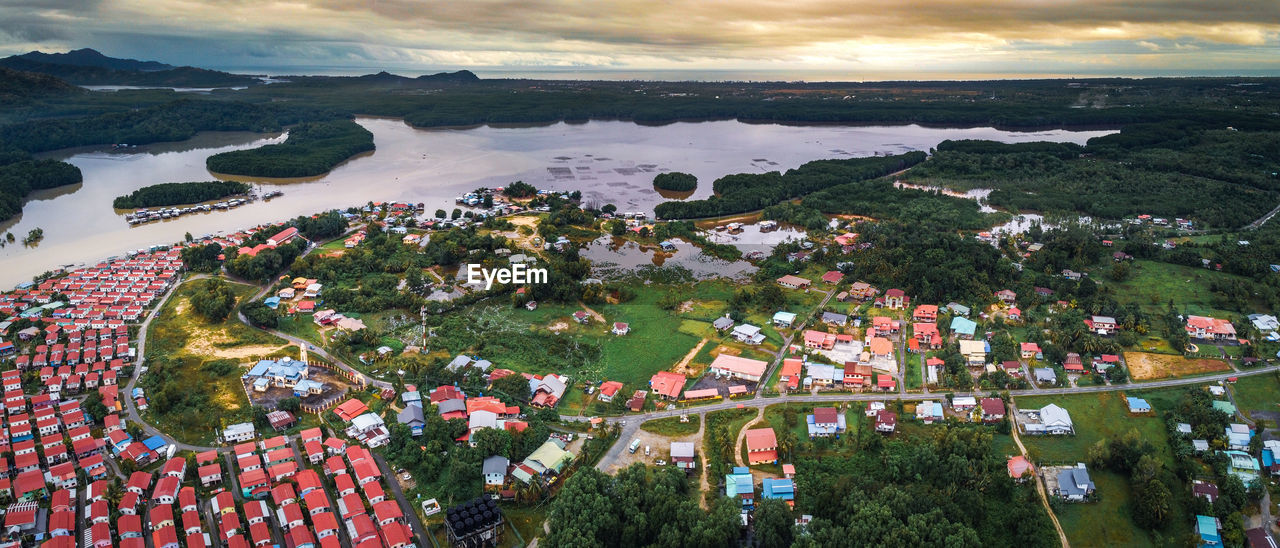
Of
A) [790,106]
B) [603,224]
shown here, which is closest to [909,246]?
[603,224]

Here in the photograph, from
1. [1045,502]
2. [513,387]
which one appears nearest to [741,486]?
[1045,502]

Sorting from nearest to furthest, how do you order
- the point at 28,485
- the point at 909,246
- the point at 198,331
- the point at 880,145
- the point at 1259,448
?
the point at 28,485 < the point at 1259,448 < the point at 198,331 < the point at 909,246 < the point at 880,145

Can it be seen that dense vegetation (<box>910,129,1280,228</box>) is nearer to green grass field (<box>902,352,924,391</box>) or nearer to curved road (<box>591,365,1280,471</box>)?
curved road (<box>591,365,1280,471</box>)

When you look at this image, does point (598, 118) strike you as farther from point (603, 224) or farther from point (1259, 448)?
point (1259, 448)

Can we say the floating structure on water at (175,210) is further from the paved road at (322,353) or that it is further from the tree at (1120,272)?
the tree at (1120,272)

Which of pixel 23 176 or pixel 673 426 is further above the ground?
pixel 23 176

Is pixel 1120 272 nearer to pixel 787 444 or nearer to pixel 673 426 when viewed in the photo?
pixel 787 444

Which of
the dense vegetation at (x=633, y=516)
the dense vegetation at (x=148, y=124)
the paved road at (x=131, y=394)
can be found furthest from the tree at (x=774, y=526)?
the dense vegetation at (x=148, y=124)

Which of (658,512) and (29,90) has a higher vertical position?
(29,90)
